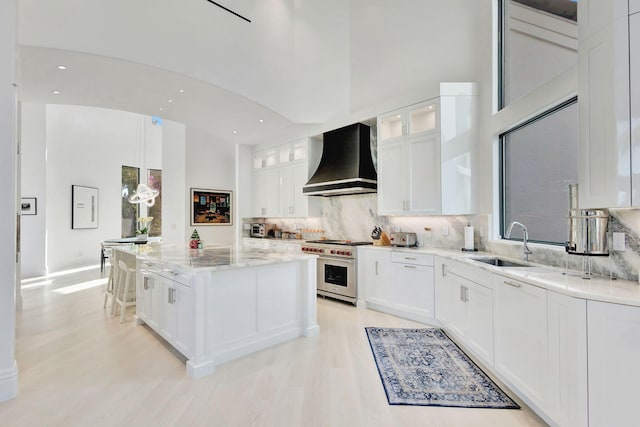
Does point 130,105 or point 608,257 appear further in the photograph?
point 130,105

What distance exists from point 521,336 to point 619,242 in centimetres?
89

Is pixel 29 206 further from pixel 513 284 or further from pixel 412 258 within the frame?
pixel 513 284

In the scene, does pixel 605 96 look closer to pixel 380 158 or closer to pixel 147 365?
pixel 380 158

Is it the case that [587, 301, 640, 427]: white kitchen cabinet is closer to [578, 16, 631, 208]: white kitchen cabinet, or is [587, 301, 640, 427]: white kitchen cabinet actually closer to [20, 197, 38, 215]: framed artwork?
[578, 16, 631, 208]: white kitchen cabinet

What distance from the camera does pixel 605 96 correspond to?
6.32 ft

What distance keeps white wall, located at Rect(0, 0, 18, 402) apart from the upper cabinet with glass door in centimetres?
386

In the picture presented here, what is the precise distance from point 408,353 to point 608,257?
68.0 inches

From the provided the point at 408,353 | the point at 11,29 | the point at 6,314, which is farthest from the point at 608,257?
the point at 11,29

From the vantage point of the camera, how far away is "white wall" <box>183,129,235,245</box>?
26.3 feet

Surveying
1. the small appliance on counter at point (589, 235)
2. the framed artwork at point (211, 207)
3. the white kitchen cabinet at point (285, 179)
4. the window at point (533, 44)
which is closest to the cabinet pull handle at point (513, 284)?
the small appliance on counter at point (589, 235)

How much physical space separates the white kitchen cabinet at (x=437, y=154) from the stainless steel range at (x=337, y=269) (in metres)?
0.91

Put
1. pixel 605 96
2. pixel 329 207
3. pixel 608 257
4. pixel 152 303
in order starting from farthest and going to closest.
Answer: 1. pixel 329 207
2. pixel 152 303
3. pixel 608 257
4. pixel 605 96

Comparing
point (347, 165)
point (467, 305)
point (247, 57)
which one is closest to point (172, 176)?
point (247, 57)

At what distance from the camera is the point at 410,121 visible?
4.21 m
